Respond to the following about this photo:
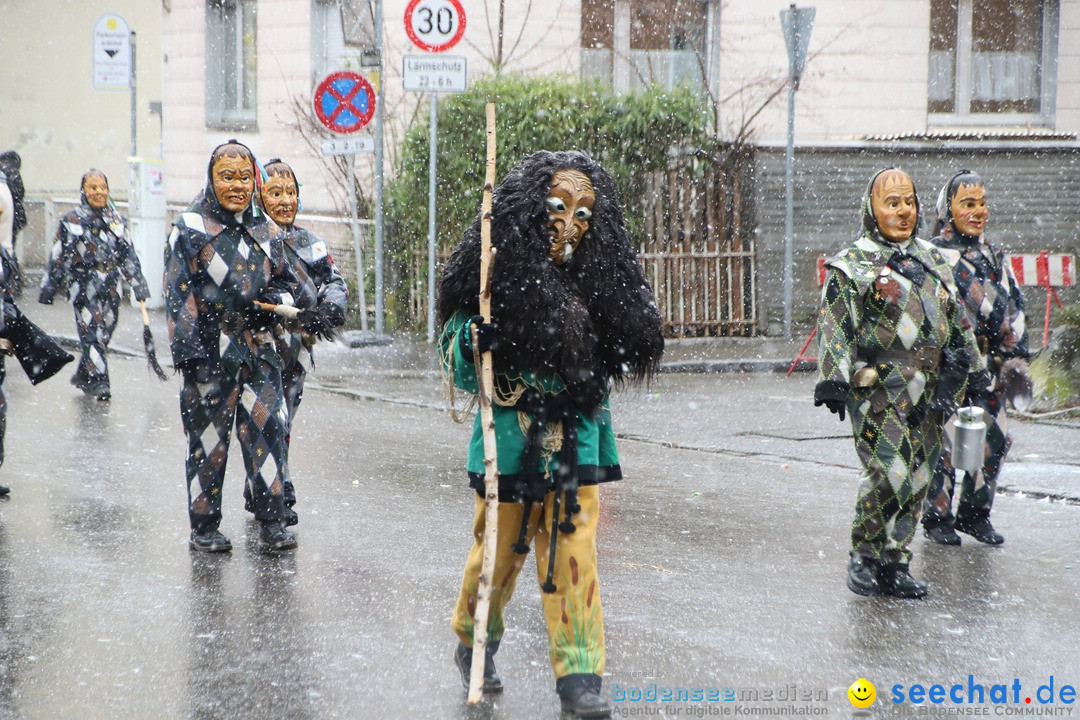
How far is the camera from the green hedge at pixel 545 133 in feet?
49.6

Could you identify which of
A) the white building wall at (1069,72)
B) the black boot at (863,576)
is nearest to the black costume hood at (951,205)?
the black boot at (863,576)

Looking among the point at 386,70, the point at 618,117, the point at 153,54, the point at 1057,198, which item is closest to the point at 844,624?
the point at 618,117

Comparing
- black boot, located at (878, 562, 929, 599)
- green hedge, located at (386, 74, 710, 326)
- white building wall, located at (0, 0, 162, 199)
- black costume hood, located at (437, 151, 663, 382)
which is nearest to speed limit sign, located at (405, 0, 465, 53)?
green hedge, located at (386, 74, 710, 326)

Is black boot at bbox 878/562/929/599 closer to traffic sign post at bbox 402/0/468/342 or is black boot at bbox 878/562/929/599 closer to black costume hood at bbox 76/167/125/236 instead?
black costume hood at bbox 76/167/125/236

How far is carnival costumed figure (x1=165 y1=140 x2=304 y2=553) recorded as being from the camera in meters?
6.38

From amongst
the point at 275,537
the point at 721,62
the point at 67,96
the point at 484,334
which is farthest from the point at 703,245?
the point at 67,96

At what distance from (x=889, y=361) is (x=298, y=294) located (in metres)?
2.82

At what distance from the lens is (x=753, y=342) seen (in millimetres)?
15312

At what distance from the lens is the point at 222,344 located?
641cm

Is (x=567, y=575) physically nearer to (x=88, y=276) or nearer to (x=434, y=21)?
(x=88, y=276)

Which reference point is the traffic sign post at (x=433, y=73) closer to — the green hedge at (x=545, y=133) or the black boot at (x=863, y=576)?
the green hedge at (x=545, y=133)

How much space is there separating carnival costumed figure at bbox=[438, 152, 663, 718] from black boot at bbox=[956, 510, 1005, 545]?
3125 millimetres

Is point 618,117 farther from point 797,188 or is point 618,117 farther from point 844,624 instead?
point 844,624
